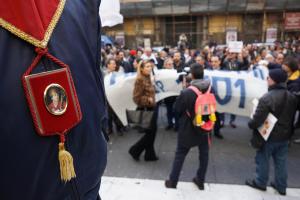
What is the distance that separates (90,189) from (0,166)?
0.30m

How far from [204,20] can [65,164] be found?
26.2 meters

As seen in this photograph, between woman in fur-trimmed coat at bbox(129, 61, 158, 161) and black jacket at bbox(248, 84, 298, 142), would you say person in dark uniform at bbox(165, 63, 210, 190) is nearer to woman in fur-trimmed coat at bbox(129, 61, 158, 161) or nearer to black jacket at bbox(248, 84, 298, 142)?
black jacket at bbox(248, 84, 298, 142)

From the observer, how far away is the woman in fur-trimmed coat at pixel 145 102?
5.37m

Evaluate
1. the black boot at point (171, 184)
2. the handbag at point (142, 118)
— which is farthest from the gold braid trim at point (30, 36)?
the handbag at point (142, 118)

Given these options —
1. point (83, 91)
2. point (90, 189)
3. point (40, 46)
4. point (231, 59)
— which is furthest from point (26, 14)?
point (231, 59)

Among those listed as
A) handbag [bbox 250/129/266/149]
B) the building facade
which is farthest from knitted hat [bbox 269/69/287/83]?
the building facade

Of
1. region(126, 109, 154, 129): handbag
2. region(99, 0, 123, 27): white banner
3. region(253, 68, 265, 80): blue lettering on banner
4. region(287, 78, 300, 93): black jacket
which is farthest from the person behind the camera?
region(253, 68, 265, 80): blue lettering on banner

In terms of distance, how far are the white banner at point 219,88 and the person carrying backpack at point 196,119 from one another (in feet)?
6.30

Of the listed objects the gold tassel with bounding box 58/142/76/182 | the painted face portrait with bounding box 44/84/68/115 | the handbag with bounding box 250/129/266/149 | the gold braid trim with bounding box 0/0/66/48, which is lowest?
the handbag with bounding box 250/129/266/149

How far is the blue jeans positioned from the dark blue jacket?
12.4 ft

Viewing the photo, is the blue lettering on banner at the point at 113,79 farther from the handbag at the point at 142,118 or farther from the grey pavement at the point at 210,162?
the handbag at the point at 142,118

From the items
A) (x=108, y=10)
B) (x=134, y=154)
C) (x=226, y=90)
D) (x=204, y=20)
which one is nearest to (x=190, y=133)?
(x=134, y=154)

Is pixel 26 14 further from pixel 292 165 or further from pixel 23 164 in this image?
pixel 292 165

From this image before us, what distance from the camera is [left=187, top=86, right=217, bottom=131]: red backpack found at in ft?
13.6
